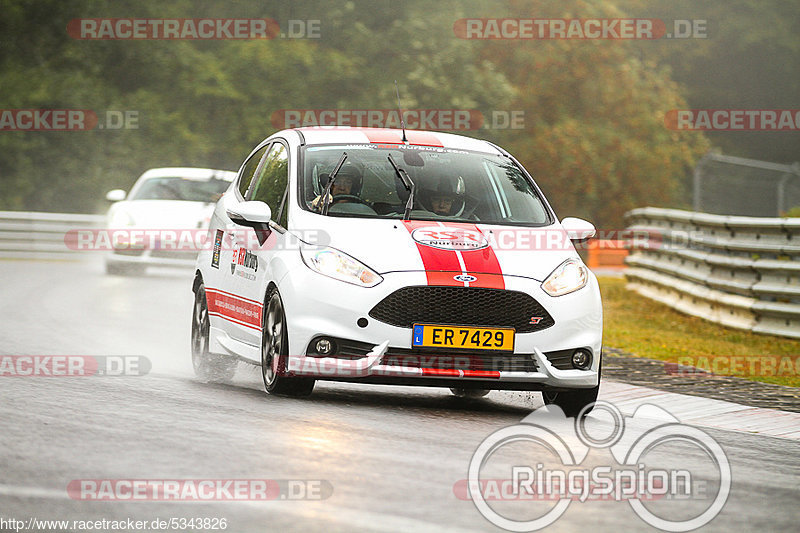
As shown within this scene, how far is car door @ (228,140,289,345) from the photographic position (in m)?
9.23

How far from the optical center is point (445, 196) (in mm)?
9656

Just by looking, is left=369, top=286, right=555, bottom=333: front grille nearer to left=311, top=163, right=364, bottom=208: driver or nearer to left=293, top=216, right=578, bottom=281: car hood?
left=293, top=216, right=578, bottom=281: car hood

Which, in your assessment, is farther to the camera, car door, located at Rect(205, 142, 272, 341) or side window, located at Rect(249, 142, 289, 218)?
side window, located at Rect(249, 142, 289, 218)

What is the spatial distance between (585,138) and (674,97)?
4.93 metres

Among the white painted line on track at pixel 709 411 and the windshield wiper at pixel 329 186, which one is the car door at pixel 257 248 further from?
the white painted line on track at pixel 709 411

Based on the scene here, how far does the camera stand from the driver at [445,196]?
9539 mm

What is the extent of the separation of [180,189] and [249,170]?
11.4 meters

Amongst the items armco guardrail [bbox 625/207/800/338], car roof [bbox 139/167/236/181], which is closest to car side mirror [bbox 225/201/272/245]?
armco guardrail [bbox 625/207/800/338]

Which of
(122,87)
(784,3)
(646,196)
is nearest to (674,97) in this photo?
(646,196)

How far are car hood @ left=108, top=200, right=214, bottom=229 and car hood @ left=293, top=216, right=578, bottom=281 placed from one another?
12.4 meters

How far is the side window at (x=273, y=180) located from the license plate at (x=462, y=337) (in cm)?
158

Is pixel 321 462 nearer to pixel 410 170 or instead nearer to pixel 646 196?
pixel 410 170

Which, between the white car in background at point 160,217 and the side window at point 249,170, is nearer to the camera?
the side window at point 249,170

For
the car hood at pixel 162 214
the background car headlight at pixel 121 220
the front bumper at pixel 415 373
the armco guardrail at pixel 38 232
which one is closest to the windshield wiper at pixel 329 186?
the front bumper at pixel 415 373
